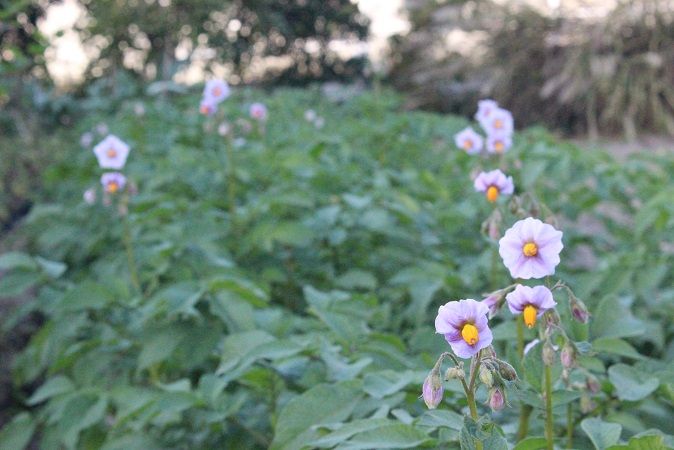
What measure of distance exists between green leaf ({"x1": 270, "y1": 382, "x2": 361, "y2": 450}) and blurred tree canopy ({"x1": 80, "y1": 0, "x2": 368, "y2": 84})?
242 inches

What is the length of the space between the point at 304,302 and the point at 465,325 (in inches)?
63.4

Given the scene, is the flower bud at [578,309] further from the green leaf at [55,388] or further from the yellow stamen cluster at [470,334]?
the green leaf at [55,388]

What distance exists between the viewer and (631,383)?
130 cm

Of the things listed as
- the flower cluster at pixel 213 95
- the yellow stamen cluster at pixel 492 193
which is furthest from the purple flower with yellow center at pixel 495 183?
the flower cluster at pixel 213 95

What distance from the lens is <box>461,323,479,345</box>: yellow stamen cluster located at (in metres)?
0.96

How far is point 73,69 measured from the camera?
8922 mm

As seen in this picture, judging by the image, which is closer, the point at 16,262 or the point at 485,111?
the point at 16,262

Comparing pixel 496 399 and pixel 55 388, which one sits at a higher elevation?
pixel 496 399

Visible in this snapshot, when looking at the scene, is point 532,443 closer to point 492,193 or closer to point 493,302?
point 493,302

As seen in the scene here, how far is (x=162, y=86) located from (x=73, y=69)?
2.27 meters

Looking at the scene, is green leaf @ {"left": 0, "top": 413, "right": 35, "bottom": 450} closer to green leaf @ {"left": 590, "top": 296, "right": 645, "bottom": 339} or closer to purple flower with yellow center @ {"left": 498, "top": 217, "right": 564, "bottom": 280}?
green leaf @ {"left": 590, "top": 296, "right": 645, "bottom": 339}

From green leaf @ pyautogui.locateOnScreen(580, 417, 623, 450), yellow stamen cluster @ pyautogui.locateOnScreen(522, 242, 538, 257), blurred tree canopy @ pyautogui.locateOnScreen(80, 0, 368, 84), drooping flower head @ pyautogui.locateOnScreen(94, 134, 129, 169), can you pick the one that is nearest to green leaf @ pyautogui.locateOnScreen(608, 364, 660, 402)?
green leaf @ pyautogui.locateOnScreen(580, 417, 623, 450)

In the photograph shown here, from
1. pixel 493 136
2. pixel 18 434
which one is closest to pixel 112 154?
pixel 18 434

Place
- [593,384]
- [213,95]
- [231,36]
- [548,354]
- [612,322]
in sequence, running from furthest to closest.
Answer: [231,36] → [213,95] → [612,322] → [593,384] → [548,354]
